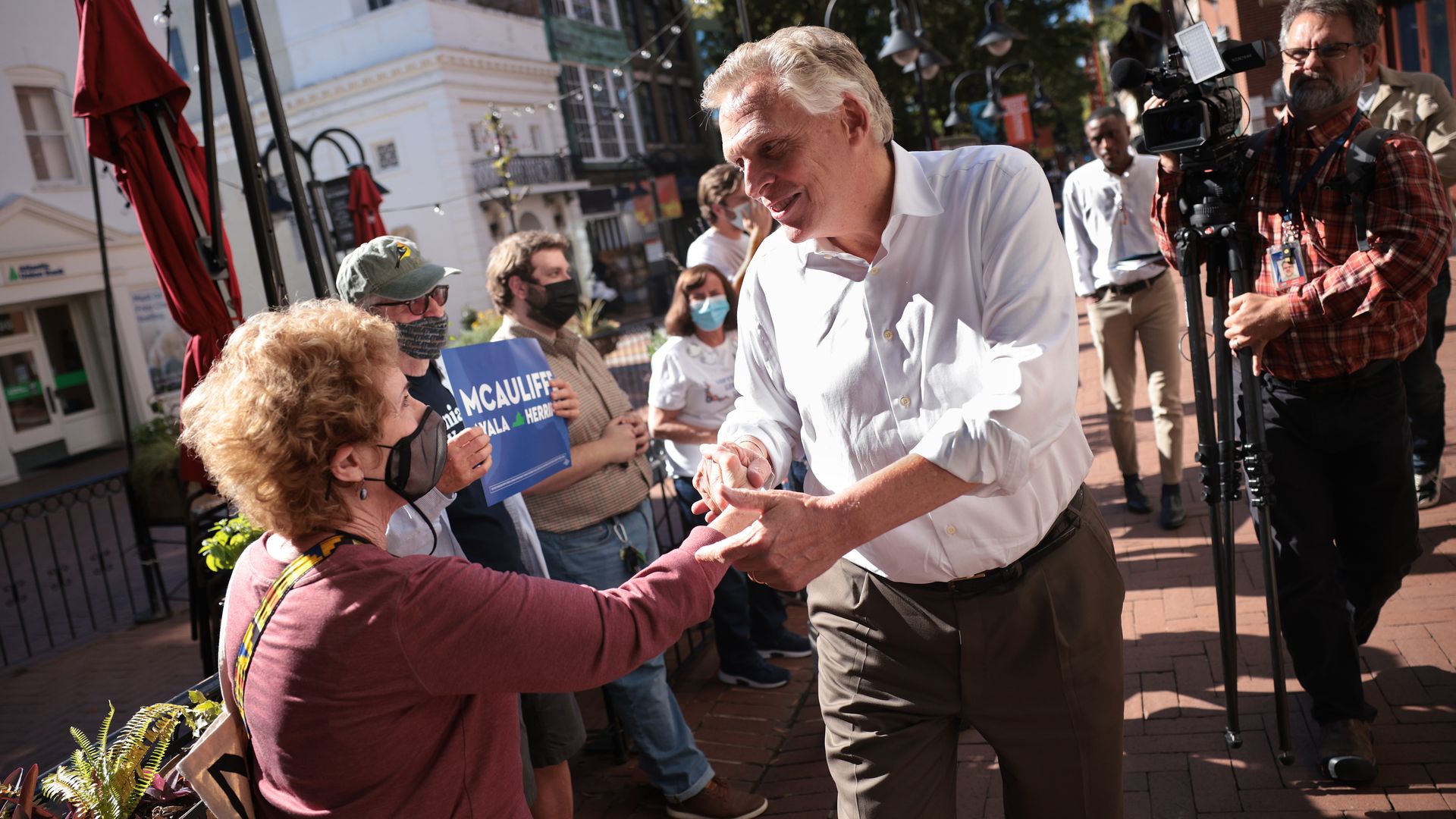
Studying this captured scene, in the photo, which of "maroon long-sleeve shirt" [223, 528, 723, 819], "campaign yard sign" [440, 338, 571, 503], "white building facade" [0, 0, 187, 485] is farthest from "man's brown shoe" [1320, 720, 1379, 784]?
"white building facade" [0, 0, 187, 485]

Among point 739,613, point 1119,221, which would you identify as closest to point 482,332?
point 1119,221

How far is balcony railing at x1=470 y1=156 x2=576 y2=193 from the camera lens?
1125 inches

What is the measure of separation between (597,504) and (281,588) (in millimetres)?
1903

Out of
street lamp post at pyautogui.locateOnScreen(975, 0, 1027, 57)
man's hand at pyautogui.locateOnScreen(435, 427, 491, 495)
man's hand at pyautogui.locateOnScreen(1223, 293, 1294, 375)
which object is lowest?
man's hand at pyautogui.locateOnScreen(1223, 293, 1294, 375)

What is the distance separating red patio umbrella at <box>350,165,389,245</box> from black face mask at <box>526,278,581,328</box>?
7.48 meters

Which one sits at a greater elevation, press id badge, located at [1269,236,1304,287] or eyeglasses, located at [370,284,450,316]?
eyeglasses, located at [370,284,450,316]

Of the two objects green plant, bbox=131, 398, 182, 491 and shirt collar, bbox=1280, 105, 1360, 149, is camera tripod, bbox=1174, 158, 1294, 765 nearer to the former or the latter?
shirt collar, bbox=1280, 105, 1360, 149

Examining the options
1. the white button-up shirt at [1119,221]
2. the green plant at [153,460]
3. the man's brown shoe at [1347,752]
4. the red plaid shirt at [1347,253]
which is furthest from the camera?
the green plant at [153,460]

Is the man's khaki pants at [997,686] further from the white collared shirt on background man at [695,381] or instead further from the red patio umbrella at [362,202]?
the red patio umbrella at [362,202]

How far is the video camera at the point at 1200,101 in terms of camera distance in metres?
2.92

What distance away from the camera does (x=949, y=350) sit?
1966mm

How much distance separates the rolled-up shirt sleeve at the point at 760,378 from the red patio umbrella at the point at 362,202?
354 inches

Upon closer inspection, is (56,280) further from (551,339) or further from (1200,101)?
(1200,101)

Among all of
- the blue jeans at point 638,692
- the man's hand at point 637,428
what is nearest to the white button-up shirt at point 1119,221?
the man's hand at point 637,428
